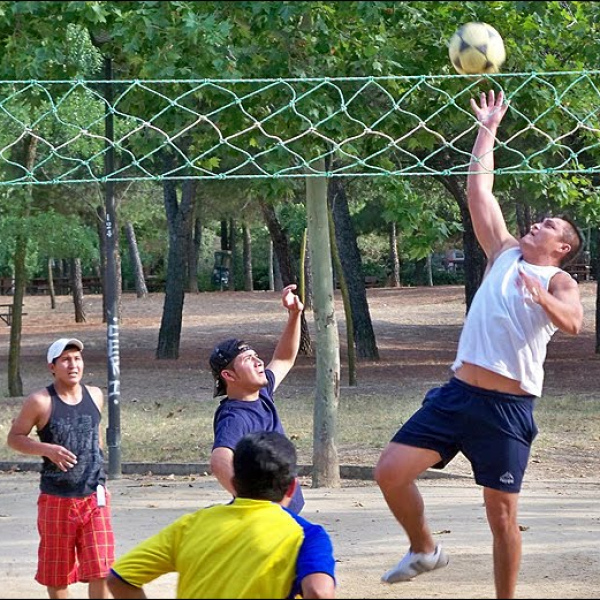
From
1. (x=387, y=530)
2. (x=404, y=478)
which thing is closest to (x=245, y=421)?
(x=404, y=478)

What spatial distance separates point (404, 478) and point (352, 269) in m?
16.8

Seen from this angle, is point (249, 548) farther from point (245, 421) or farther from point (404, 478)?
point (404, 478)

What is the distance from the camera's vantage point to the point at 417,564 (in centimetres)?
605

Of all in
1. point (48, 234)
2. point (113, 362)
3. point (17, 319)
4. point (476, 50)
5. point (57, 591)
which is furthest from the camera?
point (48, 234)

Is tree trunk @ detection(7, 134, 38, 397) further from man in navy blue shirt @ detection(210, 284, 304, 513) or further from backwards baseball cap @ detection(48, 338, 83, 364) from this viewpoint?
man in navy blue shirt @ detection(210, 284, 304, 513)

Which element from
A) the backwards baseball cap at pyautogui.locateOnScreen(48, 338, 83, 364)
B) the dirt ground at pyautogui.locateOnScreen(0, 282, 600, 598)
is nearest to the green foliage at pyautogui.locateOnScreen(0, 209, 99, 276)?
the dirt ground at pyautogui.locateOnScreen(0, 282, 600, 598)

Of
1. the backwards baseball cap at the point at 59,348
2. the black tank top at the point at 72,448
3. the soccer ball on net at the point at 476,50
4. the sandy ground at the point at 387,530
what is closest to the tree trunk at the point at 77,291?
the sandy ground at the point at 387,530

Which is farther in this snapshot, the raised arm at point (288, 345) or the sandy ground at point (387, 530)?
the sandy ground at point (387, 530)

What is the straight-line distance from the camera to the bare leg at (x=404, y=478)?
5.82 meters

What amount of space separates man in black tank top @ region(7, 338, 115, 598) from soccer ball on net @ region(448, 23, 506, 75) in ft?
9.09

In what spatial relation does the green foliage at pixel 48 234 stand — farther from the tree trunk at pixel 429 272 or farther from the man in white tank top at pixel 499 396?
the tree trunk at pixel 429 272

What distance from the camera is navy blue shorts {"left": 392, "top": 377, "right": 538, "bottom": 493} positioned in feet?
18.8

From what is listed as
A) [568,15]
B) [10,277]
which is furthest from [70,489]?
[10,277]

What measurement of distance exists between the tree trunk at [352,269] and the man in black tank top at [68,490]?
1485cm
